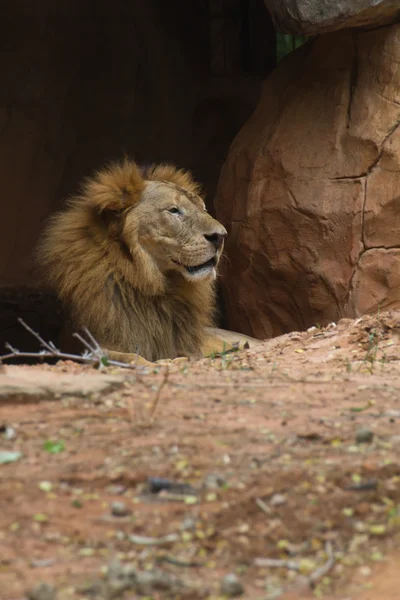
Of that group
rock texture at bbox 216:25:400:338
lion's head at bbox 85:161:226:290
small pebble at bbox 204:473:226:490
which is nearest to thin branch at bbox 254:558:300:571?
small pebble at bbox 204:473:226:490

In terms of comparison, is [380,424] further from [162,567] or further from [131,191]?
[131,191]

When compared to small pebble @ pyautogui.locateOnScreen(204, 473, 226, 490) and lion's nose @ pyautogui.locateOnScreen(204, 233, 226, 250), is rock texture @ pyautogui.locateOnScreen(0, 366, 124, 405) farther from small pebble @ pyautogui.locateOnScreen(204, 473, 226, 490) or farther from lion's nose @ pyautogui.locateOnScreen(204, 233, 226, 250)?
lion's nose @ pyautogui.locateOnScreen(204, 233, 226, 250)

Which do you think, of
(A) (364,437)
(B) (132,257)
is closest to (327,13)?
(B) (132,257)

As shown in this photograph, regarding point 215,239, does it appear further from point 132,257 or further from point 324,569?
point 324,569

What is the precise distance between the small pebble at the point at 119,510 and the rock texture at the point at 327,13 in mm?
4579

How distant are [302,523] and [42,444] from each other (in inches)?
36.4

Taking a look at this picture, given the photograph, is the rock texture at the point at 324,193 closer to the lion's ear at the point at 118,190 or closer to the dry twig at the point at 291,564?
the lion's ear at the point at 118,190

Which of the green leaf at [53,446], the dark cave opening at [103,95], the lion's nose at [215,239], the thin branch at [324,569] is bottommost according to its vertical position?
the thin branch at [324,569]

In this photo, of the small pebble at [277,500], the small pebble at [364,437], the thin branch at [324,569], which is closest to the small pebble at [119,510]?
the small pebble at [277,500]

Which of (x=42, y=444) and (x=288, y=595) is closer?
(x=288, y=595)

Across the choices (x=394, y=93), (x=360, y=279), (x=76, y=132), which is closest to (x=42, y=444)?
(x=360, y=279)

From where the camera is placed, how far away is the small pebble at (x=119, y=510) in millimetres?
2527

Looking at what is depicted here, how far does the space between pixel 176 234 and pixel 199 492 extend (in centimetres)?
391

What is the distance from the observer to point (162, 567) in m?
2.30
